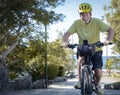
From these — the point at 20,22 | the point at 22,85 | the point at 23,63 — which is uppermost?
the point at 20,22

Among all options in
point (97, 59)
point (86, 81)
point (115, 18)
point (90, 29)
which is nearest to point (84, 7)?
point (90, 29)

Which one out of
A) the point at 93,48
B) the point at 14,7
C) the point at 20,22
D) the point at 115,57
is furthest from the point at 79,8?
the point at 115,57

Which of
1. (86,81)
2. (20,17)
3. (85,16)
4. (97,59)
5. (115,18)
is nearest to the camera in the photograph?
(86,81)

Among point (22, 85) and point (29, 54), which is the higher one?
point (29, 54)

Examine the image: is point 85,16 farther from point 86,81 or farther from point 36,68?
point 36,68

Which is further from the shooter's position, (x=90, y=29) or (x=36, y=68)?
(x=36, y=68)

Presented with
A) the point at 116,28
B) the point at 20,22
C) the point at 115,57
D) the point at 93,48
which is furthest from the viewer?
the point at 115,57

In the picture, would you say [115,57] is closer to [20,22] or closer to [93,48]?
[20,22]

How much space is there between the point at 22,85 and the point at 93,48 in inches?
356

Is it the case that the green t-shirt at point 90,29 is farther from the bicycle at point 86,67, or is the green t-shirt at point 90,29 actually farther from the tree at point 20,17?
the tree at point 20,17

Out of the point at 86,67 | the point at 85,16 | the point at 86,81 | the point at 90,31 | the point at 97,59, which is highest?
the point at 85,16

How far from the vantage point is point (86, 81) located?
5621 millimetres

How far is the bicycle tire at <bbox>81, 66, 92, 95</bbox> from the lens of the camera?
5555mm

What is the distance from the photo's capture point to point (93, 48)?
563 centimetres
